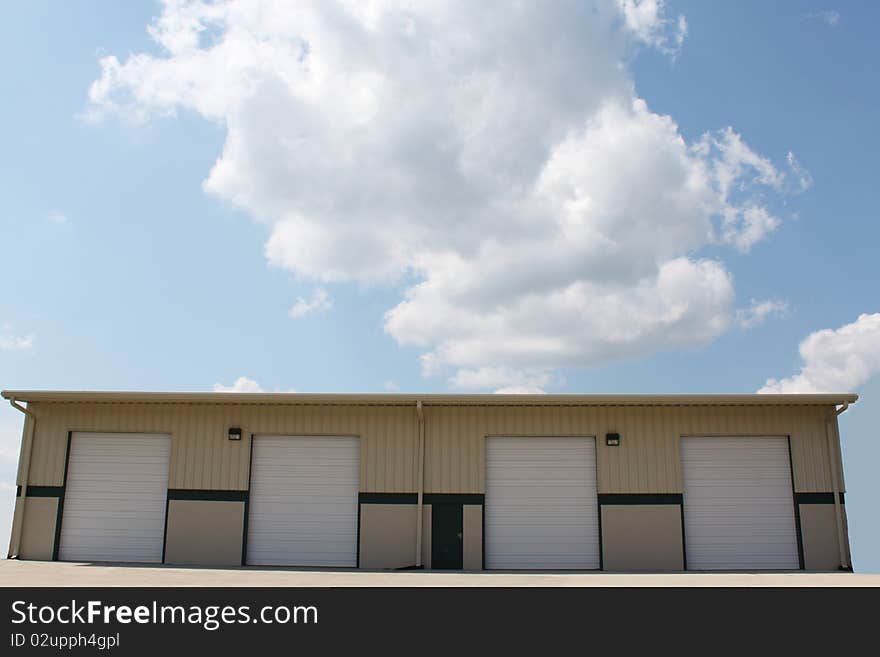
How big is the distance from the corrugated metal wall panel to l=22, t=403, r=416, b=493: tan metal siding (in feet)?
0.07

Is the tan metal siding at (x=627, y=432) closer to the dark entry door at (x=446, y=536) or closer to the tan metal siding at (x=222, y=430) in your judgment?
the dark entry door at (x=446, y=536)

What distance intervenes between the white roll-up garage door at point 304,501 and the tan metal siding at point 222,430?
0.27 m

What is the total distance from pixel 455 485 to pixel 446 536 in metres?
1.00

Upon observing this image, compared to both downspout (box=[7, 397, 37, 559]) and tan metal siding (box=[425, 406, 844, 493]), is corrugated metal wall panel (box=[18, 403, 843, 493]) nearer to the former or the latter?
tan metal siding (box=[425, 406, 844, 493])

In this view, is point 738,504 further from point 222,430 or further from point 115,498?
point 115,498

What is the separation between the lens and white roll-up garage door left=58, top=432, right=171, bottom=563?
1557cm

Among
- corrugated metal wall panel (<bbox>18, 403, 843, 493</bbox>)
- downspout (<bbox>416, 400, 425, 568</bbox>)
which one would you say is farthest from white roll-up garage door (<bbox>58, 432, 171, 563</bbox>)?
downspout (<bbox>416, 400, 425, 568</bbox>)

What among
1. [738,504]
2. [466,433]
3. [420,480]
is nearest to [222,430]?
[420,480]

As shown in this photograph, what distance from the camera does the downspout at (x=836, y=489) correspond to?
1502cm

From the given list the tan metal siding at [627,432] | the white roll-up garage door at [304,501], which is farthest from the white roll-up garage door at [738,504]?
the white roll-up garage door at [304,501]

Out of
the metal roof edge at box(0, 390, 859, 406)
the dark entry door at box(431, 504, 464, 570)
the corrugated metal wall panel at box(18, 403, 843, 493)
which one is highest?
the metal roof edge at box(0, 390, 859, 406)

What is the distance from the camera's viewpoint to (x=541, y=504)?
15312 millimetres

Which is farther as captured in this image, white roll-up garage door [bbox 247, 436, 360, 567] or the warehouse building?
white roll-up garage door [bbox 247, 436, 360, 567]
